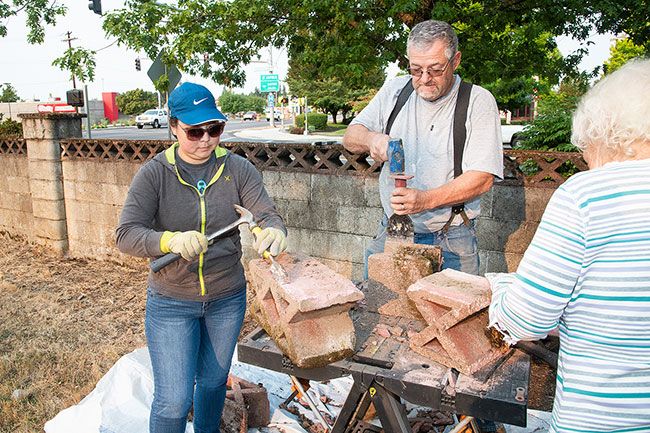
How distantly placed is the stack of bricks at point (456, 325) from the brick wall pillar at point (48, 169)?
291 inches

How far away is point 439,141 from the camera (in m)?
3.10

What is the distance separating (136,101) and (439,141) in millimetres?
65571

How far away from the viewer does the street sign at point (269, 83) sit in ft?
136

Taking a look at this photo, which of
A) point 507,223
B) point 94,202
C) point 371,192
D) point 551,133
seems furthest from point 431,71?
point 94,202

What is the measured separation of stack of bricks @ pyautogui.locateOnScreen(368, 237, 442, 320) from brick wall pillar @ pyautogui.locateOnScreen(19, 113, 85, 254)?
6.94 meters

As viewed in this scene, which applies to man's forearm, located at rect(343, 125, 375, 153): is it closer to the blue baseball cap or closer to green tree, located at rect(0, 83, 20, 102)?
the blue baseball cap

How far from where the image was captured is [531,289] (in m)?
1.59

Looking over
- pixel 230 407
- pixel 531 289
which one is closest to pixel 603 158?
pixel 531 289

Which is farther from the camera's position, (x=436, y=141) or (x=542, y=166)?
(x=542, y=166)


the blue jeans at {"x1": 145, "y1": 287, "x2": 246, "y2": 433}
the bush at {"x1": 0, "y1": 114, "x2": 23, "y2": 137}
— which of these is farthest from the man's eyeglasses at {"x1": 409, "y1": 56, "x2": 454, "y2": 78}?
the bush at {"x1": 0, "y1": 114, "x2": 23, "y2": 137}

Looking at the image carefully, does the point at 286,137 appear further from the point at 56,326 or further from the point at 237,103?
the point at 237,103

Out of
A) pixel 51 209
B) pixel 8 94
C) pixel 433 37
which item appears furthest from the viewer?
pixel 8 94

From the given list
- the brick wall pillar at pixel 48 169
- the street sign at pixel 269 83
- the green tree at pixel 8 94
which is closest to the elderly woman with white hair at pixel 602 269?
the brick wall pillar at pixel 48 169

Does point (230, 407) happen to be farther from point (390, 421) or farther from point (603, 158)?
point (603, 158)
